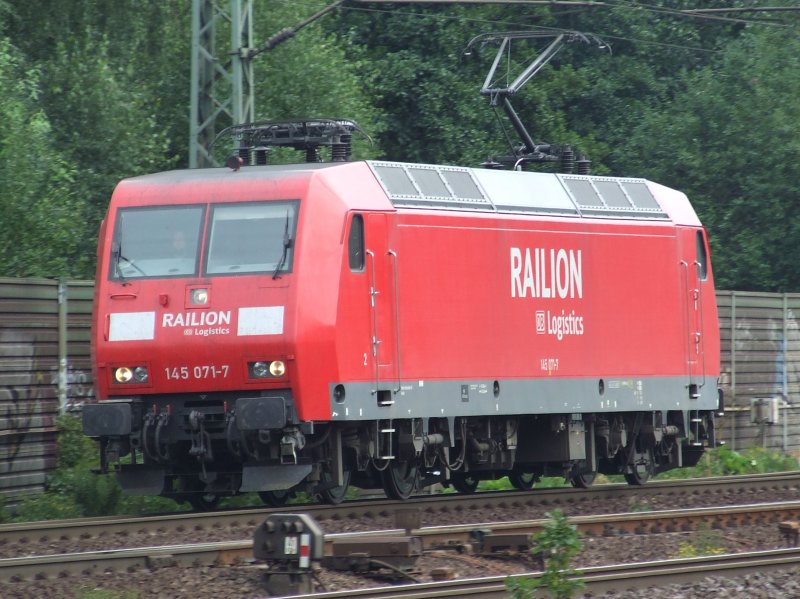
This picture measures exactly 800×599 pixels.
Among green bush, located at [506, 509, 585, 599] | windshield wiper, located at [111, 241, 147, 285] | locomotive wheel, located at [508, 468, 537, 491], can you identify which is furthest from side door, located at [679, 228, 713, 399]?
green bush, located at [506, 509, 585, 599]

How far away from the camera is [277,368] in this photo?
14234mm

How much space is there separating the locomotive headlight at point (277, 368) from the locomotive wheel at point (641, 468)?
6505 mm

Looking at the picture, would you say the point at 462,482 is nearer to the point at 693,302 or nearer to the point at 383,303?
the point at 693,302

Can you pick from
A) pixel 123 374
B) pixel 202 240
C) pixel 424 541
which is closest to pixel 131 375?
pixel 123 374

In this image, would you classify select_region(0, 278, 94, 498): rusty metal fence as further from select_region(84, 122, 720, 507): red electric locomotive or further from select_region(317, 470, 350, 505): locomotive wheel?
select_region(317, 470, 350, 505): locomotive wheel

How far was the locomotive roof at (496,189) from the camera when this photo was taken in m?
15.2

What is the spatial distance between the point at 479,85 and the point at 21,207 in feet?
54.3

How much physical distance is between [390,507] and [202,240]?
10.3 feet

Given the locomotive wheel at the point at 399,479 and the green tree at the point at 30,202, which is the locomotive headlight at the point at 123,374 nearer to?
the locomotive wheel at the point at 399,479

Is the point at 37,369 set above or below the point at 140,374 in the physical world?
above

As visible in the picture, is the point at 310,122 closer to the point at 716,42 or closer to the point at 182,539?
the point at 182,539

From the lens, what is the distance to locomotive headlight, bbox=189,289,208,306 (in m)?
14.5

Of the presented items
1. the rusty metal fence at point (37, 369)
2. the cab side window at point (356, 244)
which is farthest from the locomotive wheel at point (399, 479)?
the rusty metal fence at point (37, 369)

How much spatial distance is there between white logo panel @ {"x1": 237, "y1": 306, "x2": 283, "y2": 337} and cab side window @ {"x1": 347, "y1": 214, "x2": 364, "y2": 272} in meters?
0.99
